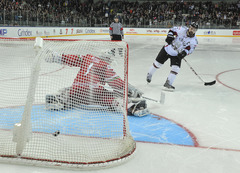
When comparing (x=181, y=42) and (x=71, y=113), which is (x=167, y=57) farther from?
(x=71, y=113)

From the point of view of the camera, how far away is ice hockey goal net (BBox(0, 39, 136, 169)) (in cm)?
211

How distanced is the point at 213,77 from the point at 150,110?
117 inches

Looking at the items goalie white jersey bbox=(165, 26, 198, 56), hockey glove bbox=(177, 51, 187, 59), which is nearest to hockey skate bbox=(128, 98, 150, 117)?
hockey glove bbox=(177, 51, 187, 59)

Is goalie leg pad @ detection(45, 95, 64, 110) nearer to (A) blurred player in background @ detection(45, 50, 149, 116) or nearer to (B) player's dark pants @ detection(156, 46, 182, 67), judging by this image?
(A) blurred player in background @ detection(45, 50, 149, 116)

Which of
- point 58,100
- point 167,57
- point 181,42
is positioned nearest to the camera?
point 58,100

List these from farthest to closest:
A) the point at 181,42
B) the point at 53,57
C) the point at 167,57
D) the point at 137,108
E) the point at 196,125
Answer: the point at 167,57 → the point at 181,42 → the point at 137,108 → the point at 196,125 → the point at 53,57

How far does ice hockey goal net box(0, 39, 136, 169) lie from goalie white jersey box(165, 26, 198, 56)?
2.19 m

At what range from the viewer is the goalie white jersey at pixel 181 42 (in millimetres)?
4836

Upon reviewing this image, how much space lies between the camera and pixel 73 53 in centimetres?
270

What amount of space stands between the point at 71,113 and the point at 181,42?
2.95m

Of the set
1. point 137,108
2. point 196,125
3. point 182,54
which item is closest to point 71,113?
point 137,108

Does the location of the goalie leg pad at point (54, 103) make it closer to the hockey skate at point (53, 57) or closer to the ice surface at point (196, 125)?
the hockey skate at point (53, 57)

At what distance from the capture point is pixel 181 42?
16.0 ft

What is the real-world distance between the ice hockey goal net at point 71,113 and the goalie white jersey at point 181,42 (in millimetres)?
2189
